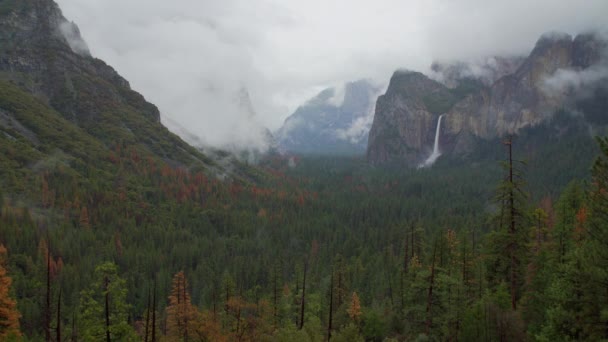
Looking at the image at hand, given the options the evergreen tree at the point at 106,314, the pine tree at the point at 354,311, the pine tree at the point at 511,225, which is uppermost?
the pine tree at the point at 511,225

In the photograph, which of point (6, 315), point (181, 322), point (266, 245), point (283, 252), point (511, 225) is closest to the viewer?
point (6, 315)

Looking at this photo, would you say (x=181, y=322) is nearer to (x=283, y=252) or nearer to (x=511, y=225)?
(x=511, y=225)

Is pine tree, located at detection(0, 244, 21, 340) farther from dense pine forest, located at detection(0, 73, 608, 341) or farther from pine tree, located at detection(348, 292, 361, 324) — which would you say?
Result: pine tree, located at detection(348, 292, 361, 324)

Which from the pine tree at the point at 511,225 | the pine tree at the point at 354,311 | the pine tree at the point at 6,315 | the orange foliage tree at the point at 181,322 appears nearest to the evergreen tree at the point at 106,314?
the pine tree at the point at 6,315

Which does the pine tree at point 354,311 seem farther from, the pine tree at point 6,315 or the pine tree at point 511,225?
the pine tree at point 6,315

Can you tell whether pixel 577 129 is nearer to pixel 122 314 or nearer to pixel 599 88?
pixel 599 88

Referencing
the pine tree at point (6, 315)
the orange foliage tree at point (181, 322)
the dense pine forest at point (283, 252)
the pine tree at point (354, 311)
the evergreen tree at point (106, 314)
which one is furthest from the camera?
the pine tree at point (354, 311)

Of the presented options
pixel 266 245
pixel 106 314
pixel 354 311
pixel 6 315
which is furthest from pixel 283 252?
pixel 6 315

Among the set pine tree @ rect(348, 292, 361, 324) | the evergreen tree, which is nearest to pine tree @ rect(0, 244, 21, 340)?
the evergreen tree

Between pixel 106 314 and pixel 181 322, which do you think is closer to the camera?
pixel 106 314
